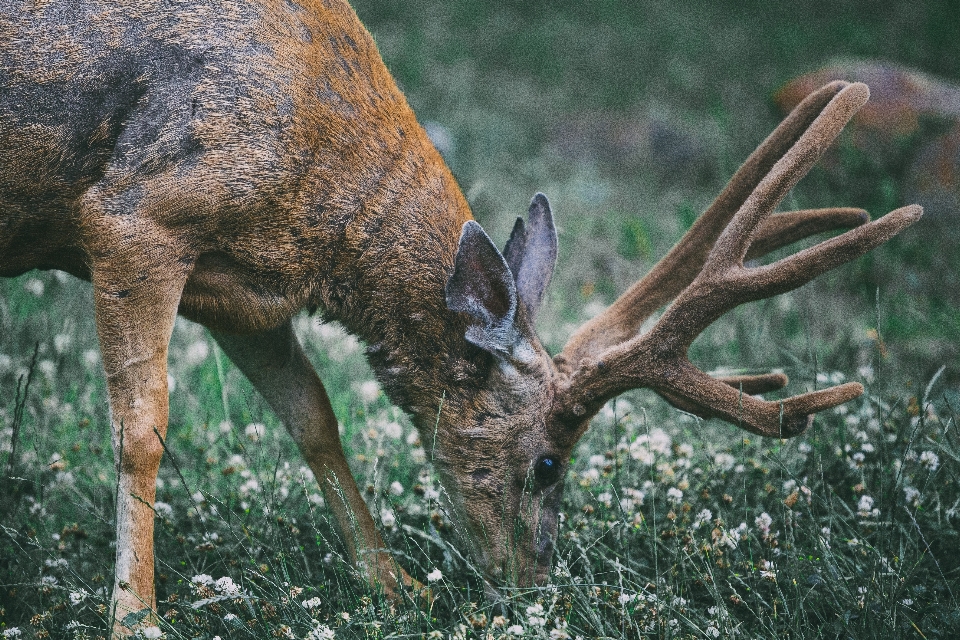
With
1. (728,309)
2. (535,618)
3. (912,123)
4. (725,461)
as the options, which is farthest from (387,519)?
(912,123)

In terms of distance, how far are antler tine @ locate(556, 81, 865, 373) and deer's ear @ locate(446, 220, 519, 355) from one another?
38 cm

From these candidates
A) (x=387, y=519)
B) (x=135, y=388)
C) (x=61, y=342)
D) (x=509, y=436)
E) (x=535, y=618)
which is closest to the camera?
(x=535, y=618)

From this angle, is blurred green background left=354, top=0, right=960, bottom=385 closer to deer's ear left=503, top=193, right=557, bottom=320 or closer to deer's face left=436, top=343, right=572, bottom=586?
deer's ear left=503, top=193, right=557, bottom=320

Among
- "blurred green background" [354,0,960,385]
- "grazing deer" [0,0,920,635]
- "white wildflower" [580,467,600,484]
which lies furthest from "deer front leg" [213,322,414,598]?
"blurred green background" [354,0,960,385]

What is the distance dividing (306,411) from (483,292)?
1044 millimetres

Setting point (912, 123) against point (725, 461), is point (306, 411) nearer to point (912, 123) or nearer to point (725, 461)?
point (725, 461)

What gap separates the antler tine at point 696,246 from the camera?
11.4ft

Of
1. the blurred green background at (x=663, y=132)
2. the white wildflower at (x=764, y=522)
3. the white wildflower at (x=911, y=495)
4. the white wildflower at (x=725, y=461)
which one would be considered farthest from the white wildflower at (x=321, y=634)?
the blurred green background at (x=663, y=132)

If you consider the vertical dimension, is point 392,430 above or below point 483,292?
below

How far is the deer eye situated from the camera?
130 inches

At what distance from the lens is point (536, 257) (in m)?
3.40

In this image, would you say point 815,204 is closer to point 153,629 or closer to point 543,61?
point 543,61

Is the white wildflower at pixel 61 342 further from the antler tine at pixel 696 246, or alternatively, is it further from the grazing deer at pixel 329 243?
the antler tine at pixel 696 246

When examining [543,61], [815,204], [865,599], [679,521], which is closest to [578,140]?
[543,61]
